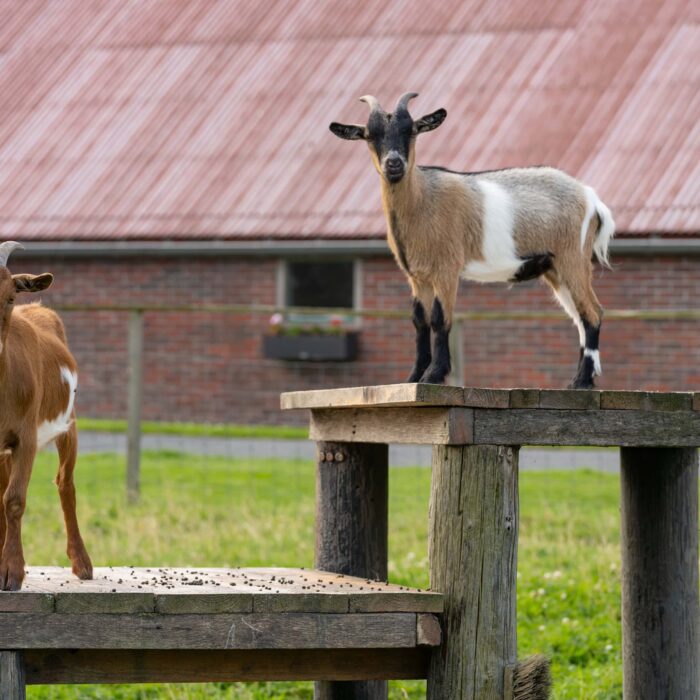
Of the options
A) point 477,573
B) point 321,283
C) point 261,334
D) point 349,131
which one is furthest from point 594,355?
point 321,283

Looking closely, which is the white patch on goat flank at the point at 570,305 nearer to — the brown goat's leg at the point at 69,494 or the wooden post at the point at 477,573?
the wooden post at the point at 477,573

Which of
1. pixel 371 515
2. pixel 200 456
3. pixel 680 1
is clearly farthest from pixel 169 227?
pixel 371 515

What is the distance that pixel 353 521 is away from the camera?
5.95 meters

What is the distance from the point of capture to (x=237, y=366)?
60.3ft

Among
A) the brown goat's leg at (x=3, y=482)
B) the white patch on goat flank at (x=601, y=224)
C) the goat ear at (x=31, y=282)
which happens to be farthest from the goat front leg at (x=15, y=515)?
the white patch on goat flank at (x=601, y=224)

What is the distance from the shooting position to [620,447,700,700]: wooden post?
5.57 m

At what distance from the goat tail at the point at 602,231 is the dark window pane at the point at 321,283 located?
13253mm

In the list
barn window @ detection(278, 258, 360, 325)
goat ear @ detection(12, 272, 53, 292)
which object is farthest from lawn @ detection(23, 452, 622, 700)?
barn window @ detection(278, 258, 360, 325)

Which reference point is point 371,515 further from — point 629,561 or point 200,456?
point 200,456

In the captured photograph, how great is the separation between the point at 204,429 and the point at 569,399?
12.7 metres

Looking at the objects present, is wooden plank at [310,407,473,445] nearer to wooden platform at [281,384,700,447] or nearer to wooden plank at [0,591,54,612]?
wooden platform at [281,384,700,447]

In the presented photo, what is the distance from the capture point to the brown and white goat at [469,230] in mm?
5035

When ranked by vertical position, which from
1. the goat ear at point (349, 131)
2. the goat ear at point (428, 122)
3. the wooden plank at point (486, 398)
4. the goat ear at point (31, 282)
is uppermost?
the goat ear at point (428, 122)

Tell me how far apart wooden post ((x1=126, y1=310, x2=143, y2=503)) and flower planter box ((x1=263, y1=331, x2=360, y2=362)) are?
5561 mm
